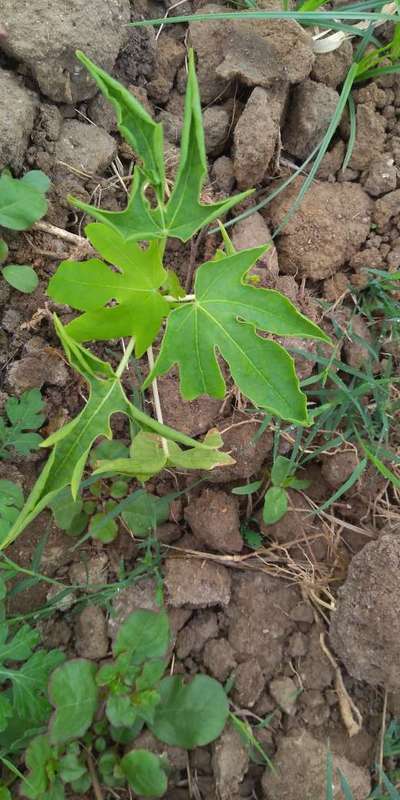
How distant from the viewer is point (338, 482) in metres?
2.00

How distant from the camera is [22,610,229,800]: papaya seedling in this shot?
1.67 meters

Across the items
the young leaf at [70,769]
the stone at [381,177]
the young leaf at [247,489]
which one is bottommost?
the young leaf at [70,769]

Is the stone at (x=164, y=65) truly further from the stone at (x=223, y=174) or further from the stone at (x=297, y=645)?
the stone at (x=297, y=645)

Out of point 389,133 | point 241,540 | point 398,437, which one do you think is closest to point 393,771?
point 241,540

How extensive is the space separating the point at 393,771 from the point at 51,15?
2482 millimetres

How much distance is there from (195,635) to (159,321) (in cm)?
97

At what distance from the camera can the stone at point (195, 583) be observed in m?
1.88

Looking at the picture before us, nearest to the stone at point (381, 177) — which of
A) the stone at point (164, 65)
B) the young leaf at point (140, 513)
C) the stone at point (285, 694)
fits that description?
the stone at point (164, 65)

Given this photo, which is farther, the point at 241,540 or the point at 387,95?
the point at 387,95

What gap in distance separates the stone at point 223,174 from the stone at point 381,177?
48 centimetres

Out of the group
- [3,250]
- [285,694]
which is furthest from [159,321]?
[285,694]

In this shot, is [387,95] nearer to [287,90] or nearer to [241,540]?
[287,90]

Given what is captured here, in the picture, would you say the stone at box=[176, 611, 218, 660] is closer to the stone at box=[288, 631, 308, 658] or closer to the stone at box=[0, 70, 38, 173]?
the stone at box=[288, 631, 308, 658]

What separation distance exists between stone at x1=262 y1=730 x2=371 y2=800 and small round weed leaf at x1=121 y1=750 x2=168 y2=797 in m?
0.33
